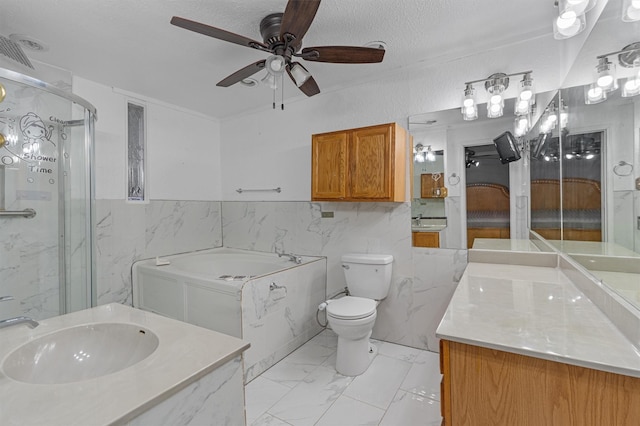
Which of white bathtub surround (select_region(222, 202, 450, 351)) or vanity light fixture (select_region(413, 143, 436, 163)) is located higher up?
vanity light fixture (select_region(413, 143, 436, 163))

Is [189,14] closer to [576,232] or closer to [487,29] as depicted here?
[487,29]

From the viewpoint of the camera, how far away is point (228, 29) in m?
2.02

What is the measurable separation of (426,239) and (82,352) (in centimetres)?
227

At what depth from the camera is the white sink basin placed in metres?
0.98

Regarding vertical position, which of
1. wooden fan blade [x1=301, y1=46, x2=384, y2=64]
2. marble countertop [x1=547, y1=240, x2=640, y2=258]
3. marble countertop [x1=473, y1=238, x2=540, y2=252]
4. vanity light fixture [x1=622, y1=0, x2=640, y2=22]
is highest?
wooden fan blade [x1=301, y1=46, x2=384, y2=64]

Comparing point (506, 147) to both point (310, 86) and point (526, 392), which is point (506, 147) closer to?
point (310, 86)

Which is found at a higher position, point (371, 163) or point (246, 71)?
point (246, 71)

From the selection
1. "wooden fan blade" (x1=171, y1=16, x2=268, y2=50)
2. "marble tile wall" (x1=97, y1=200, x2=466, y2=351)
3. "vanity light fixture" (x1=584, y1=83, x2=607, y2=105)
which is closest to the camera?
"vanity light fixture" (x1=584, y1=83, x2=607, y2=105)

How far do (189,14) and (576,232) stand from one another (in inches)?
99.2

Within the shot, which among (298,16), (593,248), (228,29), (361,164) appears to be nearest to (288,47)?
(298,16)

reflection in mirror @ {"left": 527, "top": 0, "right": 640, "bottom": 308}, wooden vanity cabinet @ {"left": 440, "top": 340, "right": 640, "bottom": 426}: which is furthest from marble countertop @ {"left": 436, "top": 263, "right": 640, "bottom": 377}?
reflection in mirror @ {"left": 527, "top": 0, "right": 640, "bottom": 308}

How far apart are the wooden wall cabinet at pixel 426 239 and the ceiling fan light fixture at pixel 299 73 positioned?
151cm

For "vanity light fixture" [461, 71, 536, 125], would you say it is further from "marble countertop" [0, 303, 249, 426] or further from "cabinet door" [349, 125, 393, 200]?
"marble countertop" [0, 303, 249, 426]

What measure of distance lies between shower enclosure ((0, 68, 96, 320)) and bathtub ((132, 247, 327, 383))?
62 cm
